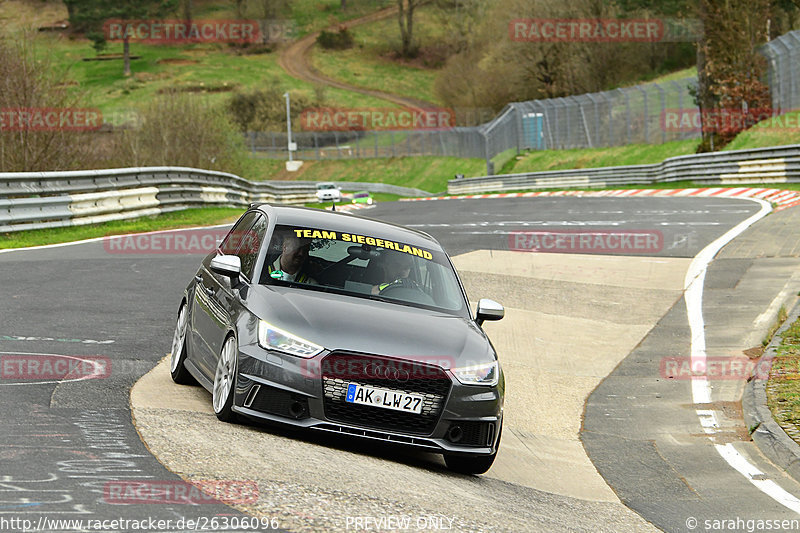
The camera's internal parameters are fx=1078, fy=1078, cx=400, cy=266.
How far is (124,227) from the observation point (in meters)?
22.4

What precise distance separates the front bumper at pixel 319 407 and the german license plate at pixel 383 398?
0.05 m

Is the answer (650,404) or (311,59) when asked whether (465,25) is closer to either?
(311,59)

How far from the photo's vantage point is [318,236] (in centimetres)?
834

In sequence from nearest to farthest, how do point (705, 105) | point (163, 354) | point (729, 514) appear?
point (729, 514) → point (163, 354) → point (705, 105)

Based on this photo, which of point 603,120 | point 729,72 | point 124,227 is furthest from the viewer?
point 603,120

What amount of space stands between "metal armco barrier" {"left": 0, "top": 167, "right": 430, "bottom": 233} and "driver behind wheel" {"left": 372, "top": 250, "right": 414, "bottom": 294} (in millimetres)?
12163

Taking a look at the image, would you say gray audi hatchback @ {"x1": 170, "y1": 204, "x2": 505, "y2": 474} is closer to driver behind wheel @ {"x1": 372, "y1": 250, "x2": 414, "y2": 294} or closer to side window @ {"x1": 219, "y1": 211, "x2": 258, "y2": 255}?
driver behind wheel @ {"x1": 372, "y1": 250, "x2": 414, "y2": 294}

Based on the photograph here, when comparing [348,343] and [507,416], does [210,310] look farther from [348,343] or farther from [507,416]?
[507,416]

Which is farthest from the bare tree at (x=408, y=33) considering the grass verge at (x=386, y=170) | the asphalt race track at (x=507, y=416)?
the asphalt race track at (x=507, y=416)

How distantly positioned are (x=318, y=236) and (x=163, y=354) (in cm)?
244

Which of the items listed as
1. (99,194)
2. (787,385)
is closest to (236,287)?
(787,385)

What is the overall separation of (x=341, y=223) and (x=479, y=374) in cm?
206

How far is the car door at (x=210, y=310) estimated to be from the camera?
781cm

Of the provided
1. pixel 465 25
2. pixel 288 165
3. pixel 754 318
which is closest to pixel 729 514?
pixel 754 318
